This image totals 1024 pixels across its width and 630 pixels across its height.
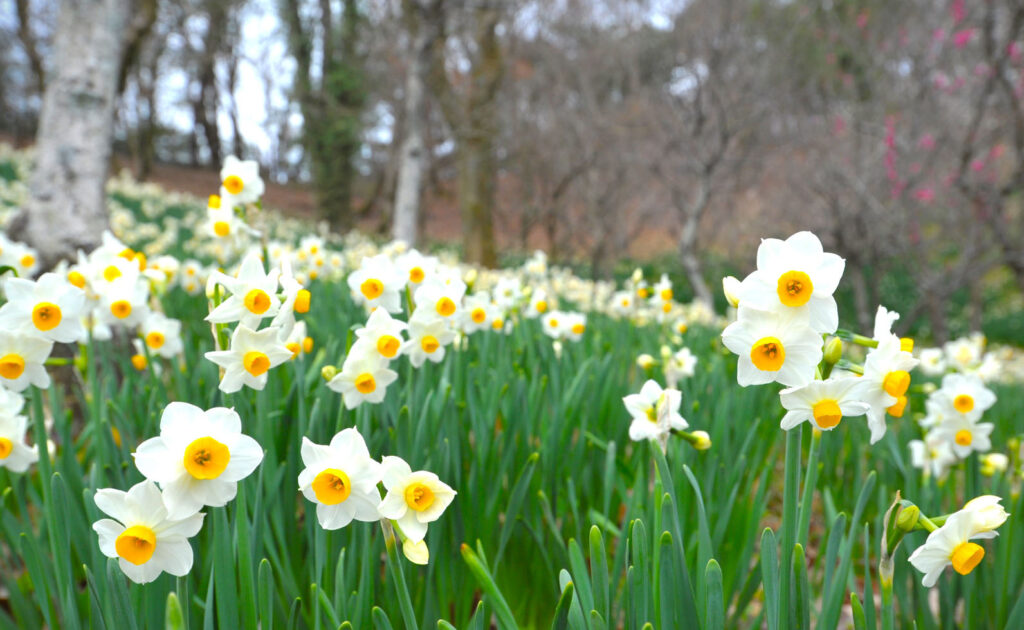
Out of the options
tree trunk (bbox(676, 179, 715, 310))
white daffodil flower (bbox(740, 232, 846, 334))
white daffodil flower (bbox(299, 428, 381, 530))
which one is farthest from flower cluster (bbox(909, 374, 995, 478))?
tree trunk (bbox(676, 179, 715, 310))

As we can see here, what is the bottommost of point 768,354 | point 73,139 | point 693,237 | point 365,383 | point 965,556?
point 965,556

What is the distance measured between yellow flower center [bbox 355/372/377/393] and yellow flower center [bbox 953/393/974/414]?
131cm

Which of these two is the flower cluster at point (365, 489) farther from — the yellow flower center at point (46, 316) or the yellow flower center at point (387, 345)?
the yellow flower center at point (46, 316)

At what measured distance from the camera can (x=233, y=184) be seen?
1682 mm

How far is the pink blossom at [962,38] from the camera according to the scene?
6227mm

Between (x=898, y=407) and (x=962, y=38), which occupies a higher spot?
(x=962, y=38)

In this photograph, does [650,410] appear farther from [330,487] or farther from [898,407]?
[330,487]

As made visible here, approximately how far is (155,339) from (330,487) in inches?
46.9

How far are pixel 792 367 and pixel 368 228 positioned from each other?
18729 mm

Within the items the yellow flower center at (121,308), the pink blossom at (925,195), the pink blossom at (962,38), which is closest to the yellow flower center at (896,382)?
the yellow flower center at (121,308)

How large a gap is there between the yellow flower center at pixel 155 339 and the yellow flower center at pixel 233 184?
0.42m

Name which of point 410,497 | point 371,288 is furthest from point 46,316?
point 410,497

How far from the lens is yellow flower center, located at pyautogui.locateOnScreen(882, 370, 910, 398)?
83cm

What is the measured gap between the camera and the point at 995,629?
4.00 ft
